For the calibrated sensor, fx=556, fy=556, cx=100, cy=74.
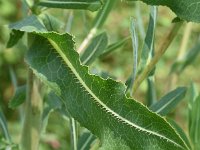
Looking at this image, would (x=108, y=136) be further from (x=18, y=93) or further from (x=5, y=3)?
(x=5, y=3)

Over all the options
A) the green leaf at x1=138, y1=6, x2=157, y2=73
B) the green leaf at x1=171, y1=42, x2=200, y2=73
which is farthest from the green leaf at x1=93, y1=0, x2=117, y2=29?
the green leaf at x1=171, y1=42, x2=200, y2=73

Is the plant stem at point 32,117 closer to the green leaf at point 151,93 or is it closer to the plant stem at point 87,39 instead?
the plant stem at point 87,39

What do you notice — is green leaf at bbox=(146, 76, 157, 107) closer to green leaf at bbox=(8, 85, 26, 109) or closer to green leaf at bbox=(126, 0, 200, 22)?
green leaf at bbox=(8, 85, 26, 109)

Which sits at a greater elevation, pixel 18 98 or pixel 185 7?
pixel 185 7

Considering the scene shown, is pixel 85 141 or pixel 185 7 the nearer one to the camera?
pixel 185 7

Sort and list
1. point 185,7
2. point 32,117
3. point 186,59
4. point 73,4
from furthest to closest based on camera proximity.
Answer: point 186,59 < point 32,117 < point 73,4 < point 185,7

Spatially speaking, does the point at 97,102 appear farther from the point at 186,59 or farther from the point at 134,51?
the point at 186,59

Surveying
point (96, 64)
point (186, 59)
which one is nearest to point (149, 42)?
point (186, 59)

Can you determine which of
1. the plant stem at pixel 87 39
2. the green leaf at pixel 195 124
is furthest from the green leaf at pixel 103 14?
the green leaf at pixel 195 124
